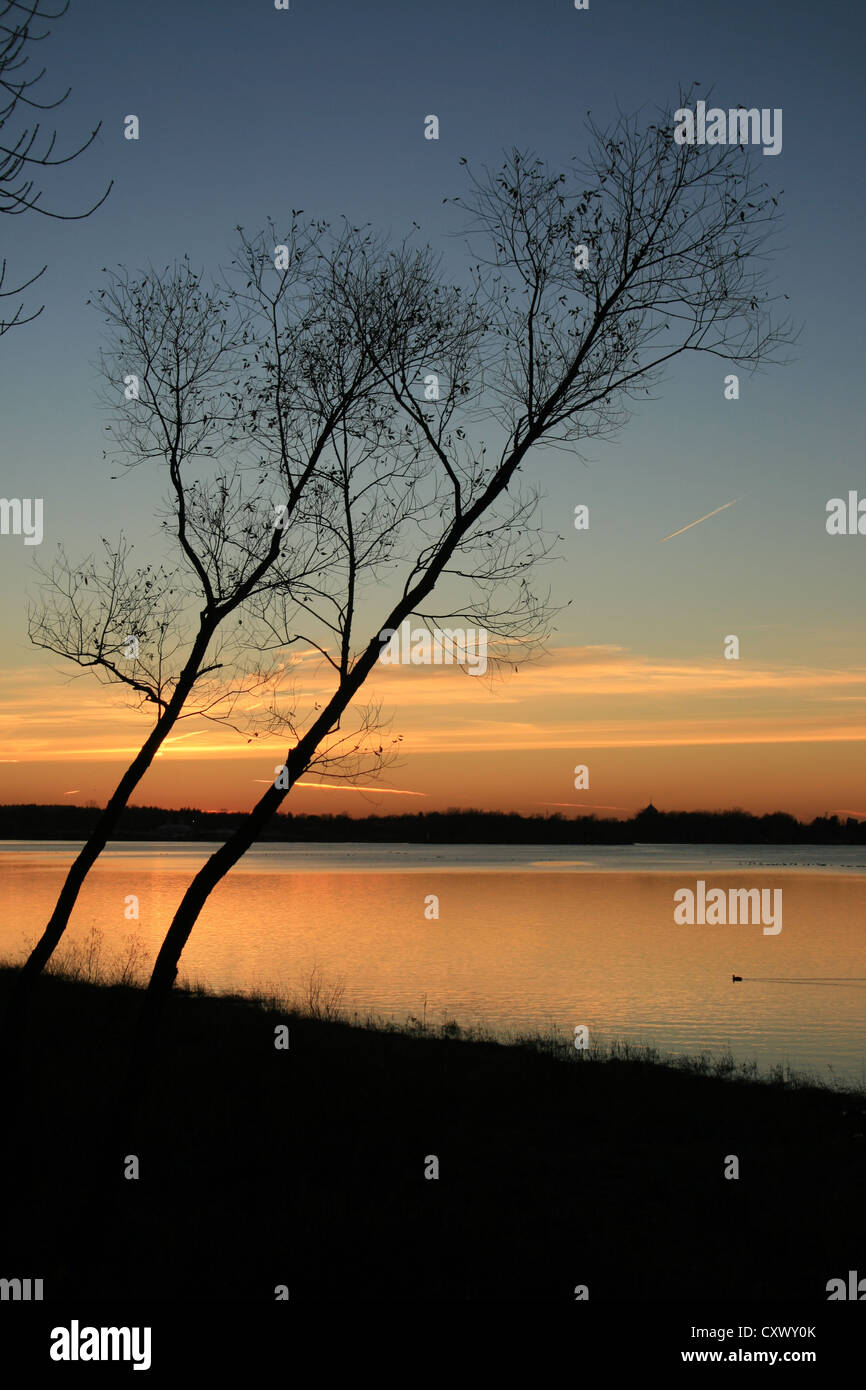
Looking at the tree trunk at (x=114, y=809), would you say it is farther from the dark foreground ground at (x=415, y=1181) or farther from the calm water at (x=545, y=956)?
the calm water at (x=545, y=956)

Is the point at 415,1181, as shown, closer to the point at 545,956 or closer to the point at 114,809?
the point at 114,809

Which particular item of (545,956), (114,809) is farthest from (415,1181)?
(545,956)

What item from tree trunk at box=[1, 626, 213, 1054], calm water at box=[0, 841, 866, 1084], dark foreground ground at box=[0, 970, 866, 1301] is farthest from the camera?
calm water at box=[0, 841, 866, 1084]

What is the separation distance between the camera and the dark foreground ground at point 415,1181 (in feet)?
37.9

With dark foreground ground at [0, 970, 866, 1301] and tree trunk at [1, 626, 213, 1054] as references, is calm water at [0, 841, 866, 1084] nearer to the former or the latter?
dark foreground ground at [0, 970, 866, 1301]

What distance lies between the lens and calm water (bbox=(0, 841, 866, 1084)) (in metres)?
34.4

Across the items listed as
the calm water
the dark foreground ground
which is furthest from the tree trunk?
the calm water

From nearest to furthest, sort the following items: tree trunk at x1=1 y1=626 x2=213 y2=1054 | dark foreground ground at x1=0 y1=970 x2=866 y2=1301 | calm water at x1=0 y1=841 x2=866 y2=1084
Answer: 1. dark foreground ground at x1=0 y1=970 x2=866 y2=1301
2. tree trunk at x1=1 y1=626 x2=213 y2=1054
3. calm water at x1=0 y1=841 x2=866 y2=1084

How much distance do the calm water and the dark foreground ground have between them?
1018 centimetres

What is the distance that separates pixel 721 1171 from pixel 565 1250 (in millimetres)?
4150

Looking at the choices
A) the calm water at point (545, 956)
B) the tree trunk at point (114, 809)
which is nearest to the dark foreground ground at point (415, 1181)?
the tree trunk at point (114, 809)

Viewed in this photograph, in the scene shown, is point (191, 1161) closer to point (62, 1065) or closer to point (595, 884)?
point (62, 1065)

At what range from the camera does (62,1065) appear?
20125 millimetres

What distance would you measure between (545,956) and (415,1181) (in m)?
37.4
